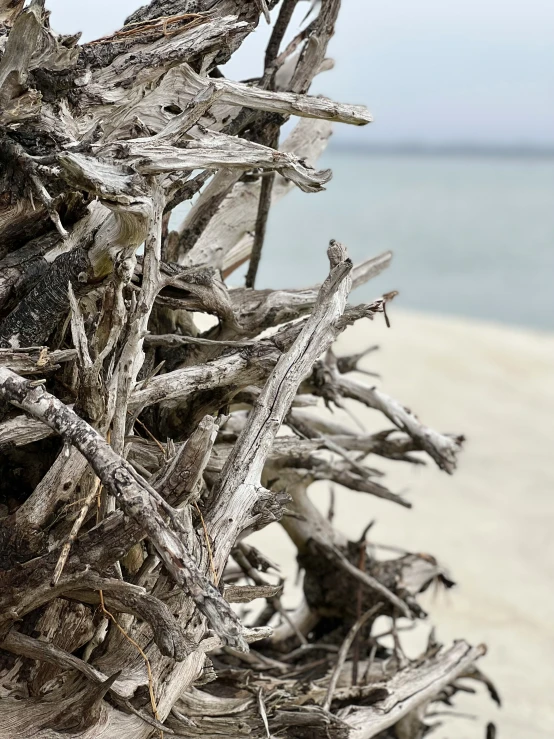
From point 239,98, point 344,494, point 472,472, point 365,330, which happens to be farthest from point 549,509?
point 239,98

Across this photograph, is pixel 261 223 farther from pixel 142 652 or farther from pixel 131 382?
pixel 142 652

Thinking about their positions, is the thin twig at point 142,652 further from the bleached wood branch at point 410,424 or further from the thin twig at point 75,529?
the bleached wood branch at point 410,424

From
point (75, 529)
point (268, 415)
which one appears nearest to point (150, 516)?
point (75, 529)

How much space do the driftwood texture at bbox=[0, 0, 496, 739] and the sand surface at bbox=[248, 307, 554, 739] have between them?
63.8 inches

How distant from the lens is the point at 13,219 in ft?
5.49

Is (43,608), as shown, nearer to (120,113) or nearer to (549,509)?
(120,113)

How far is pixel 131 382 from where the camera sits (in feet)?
5.01

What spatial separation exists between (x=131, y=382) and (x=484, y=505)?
7.58m

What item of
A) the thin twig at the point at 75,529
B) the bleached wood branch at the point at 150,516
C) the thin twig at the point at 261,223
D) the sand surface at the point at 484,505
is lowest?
the sand surface at the point at 484,505

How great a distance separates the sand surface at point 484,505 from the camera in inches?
219

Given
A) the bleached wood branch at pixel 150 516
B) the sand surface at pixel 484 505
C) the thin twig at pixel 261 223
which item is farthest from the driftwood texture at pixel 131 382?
the sand surface at pixel 484 505

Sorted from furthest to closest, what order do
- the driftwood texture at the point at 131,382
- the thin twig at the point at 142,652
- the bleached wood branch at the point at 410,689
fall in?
the bleached wood branch at the point at 410,689 < the thin twig at the point at 142,652 < the driftwood texture at the point at 131,382

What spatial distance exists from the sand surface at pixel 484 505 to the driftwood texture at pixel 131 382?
1.62 meters

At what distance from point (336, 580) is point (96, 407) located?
5.60ft
